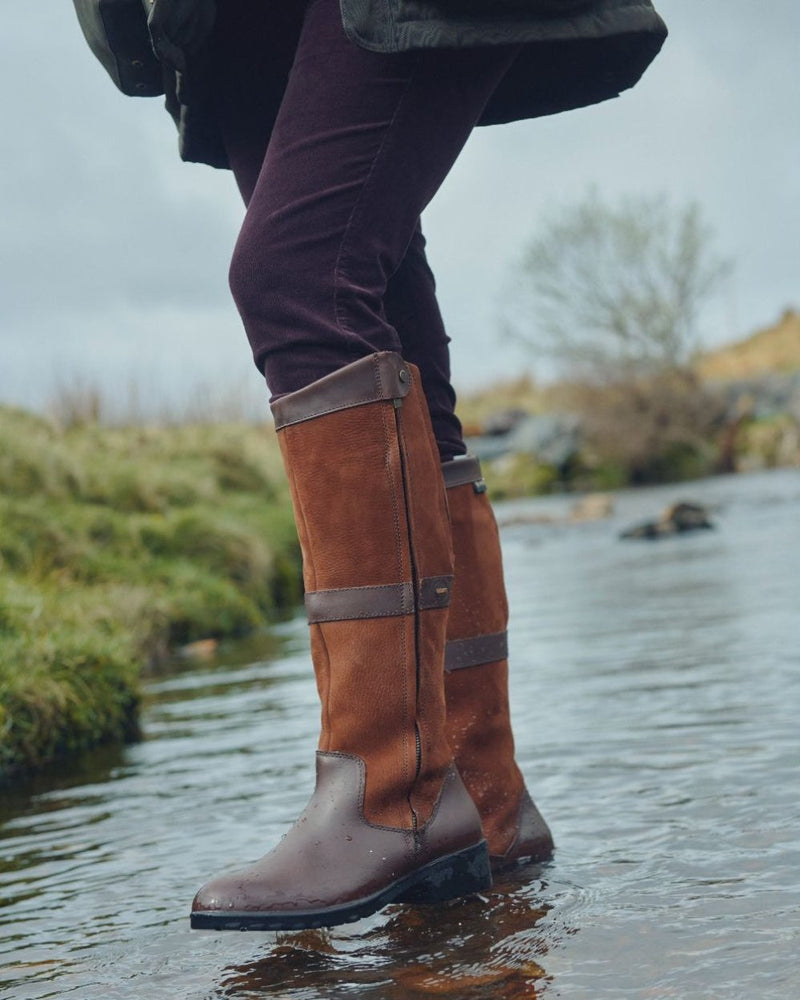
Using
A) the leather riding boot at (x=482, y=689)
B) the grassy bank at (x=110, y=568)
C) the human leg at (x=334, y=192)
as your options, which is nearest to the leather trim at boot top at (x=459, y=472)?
the leather riding boot at (x=482, y=689)

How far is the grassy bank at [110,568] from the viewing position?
3.49 meters

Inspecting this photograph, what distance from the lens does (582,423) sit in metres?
25.5

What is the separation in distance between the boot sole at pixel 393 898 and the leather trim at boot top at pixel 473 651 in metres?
0.30

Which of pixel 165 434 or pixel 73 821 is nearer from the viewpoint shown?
pixel 73 821

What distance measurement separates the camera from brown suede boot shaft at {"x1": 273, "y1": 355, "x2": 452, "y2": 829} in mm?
1636

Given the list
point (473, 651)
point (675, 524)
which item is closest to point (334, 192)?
point (473, 651)

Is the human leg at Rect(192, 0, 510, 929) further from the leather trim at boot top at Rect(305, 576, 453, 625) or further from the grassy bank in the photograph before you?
the grassy bank

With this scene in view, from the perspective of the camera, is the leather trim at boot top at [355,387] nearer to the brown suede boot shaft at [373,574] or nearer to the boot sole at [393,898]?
the brown suede boot shaft at [373,574]

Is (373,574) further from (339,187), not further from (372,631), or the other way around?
(339,187)

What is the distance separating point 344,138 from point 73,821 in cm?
156

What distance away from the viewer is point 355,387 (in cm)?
164

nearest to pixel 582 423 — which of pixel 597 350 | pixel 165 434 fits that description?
pixel 597 350

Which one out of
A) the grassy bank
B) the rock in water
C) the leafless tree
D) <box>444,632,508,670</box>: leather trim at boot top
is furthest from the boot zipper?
the leafless tree

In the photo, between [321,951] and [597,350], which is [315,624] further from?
[597,350]
